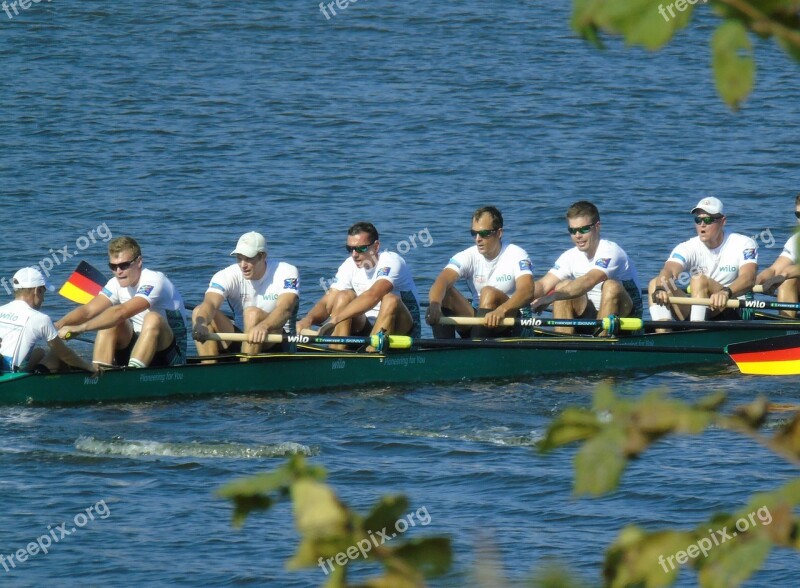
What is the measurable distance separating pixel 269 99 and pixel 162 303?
16842 millimetres

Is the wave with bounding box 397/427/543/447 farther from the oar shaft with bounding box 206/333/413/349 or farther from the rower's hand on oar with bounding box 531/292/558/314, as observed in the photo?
the rower's hand on oar with bounding box 531/292/558/314

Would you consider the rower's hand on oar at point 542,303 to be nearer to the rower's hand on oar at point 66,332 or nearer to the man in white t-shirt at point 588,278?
the man in white t-shirt at point 588,278

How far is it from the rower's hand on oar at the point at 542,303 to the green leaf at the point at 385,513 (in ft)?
37.2

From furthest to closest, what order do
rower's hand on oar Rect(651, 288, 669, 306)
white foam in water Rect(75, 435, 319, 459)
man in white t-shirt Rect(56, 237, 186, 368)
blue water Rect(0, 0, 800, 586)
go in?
rower's hand on oar Rect(651, 288, 669, 306) → man in white t-shirt Rect(56, 237, 186, 368) → white foam in water Rect(75, 435, 319, 459) → blue water Rect(0, 0, 800, 586)

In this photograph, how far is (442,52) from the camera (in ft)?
102

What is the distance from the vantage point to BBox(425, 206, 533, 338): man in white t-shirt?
42.2 feet

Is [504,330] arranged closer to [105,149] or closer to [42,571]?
[42,571]

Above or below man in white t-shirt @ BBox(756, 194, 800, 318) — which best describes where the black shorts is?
below

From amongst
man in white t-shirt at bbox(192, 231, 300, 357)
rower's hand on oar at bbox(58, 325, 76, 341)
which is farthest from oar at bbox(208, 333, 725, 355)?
rower's hand on oar at bbox(58, 325, 76, 341)

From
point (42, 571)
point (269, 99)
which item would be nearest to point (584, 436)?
point (42, 571)

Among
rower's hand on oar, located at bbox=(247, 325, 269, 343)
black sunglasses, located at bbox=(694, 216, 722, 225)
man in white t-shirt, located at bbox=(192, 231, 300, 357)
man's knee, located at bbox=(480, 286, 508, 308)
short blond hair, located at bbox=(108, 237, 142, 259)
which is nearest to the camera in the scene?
short blond hair, located at bbox=(108, 237, 142, 259)

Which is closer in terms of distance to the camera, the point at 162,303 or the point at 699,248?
the point at 162,303

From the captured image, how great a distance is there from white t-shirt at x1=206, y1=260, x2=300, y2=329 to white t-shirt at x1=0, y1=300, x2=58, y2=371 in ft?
5.77

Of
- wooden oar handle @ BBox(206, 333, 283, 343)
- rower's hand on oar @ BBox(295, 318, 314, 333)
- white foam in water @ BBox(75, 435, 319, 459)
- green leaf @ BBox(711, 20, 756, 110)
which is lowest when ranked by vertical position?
white foam in water @ BBox(75, 435, 319, 459)
